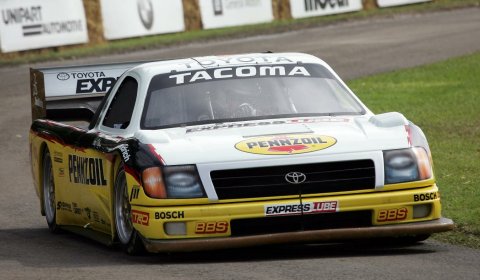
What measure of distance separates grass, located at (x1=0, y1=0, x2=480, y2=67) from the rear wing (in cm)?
1722

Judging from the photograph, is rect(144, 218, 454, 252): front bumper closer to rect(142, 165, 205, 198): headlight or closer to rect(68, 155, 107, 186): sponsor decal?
rect(142, 165, 205, 198): headlight

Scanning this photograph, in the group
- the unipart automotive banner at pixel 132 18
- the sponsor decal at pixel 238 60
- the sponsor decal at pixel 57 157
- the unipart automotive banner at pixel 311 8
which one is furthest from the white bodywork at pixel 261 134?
the unipart automotive banner at pixel 311 8

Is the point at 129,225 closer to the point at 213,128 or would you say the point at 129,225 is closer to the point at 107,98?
the point at 213,128

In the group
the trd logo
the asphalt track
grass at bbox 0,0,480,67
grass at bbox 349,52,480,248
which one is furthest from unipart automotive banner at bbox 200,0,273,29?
the trd logo

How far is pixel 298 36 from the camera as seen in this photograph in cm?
3316

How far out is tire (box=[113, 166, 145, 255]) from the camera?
923 cm

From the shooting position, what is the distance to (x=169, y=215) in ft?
28.9

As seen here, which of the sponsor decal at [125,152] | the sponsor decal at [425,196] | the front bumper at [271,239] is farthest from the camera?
the sponsor decal at [125,152]

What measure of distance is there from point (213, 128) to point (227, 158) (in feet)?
2.31

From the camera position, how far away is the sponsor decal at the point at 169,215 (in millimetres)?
8797

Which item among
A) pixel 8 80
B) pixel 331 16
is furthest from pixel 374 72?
pixel 331 16

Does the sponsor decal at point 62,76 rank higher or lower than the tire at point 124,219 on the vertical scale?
higher

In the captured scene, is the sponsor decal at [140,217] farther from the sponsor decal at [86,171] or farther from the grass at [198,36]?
the grass at [198,36]

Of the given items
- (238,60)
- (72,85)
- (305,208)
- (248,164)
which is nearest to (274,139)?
(248,164)
